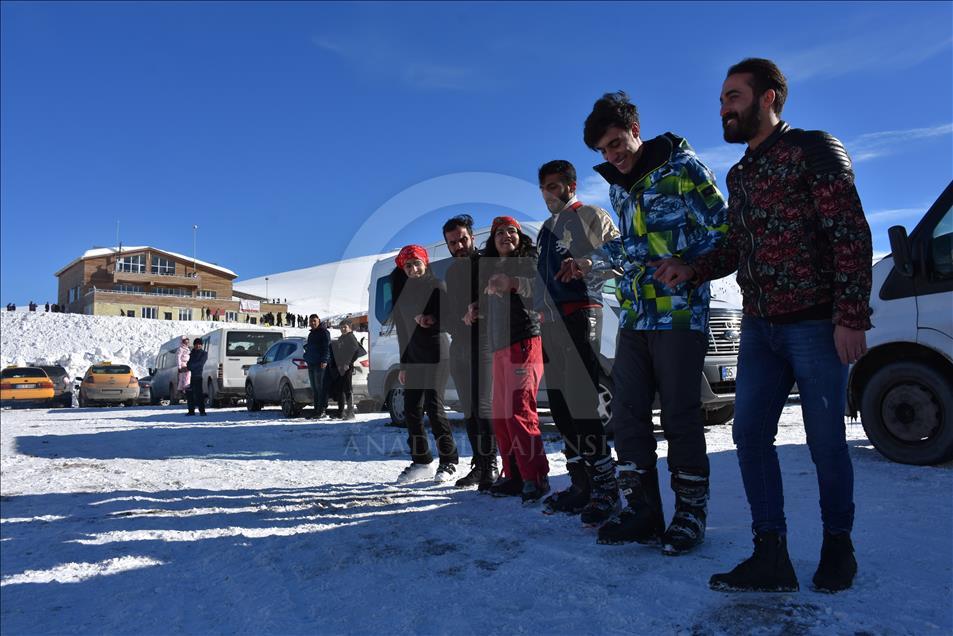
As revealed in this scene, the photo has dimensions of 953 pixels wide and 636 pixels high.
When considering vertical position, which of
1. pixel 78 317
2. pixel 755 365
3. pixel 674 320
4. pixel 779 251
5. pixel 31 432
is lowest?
pixel 31 432

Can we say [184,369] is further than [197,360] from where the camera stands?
Yes

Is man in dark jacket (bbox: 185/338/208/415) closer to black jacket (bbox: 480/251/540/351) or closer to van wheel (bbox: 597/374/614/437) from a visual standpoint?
van wheel (bbox: 597/374/614/437)

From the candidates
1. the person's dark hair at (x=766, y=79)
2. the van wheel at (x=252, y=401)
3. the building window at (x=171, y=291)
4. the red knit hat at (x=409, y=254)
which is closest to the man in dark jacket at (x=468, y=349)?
the red knit hat at (x=409, y=254)

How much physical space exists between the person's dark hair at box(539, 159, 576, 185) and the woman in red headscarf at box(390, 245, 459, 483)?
4.30 ft

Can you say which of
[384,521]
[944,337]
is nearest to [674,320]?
[384,521]

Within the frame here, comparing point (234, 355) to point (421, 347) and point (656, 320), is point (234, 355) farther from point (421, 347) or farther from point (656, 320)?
point (656, 320)

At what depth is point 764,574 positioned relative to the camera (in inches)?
89.4

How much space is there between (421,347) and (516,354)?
108cm

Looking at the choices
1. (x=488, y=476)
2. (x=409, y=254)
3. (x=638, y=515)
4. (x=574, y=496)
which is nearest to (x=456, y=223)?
(x=409, y=254)

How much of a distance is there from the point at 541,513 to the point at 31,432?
9.90m

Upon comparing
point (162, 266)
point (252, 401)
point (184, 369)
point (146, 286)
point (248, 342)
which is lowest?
point (252, 401)

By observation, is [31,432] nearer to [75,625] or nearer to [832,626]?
[75,625]

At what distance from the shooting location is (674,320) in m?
2.80

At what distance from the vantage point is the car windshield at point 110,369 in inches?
770
